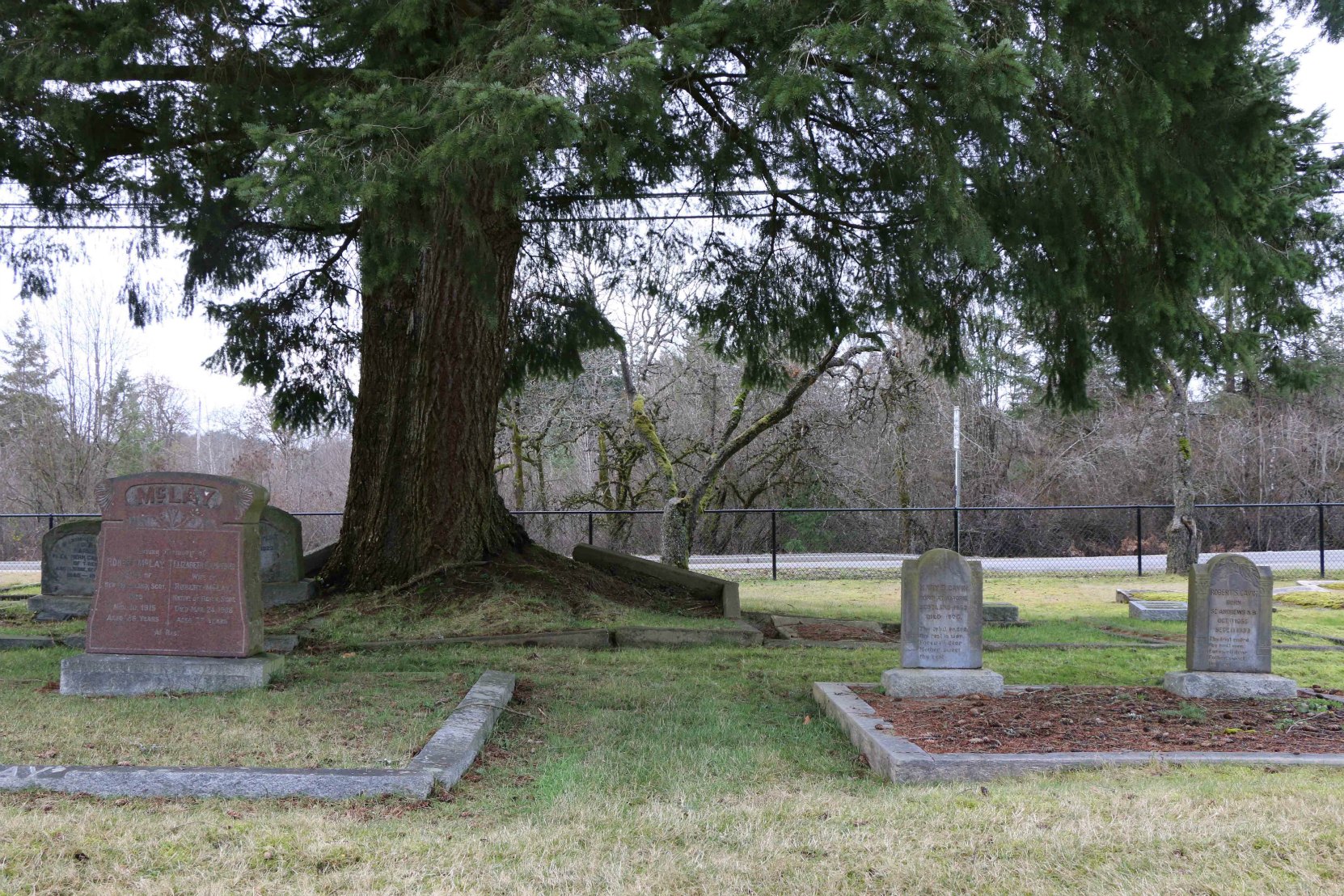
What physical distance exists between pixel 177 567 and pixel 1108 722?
6.20 meters

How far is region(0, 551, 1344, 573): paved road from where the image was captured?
2194cm

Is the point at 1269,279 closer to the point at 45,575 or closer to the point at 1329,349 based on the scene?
the point at 45,575

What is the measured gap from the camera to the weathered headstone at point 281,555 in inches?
440

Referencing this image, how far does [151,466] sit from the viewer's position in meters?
40.5

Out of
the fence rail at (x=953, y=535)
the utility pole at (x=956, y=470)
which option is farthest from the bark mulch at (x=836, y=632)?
the fence rail at (x=953, y=535)

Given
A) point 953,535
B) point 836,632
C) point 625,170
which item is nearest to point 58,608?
point 625,170

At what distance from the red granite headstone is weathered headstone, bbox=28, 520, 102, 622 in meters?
4.91

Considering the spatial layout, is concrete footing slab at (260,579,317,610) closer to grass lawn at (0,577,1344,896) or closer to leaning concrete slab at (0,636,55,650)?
leaning concrete slab at (0,636,55,650)

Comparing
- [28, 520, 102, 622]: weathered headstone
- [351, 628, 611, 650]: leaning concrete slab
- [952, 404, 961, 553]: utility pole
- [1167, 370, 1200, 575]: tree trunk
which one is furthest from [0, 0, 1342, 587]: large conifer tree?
[1167, 370, 1200, 575]: tree trunk

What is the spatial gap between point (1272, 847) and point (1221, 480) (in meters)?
29.2

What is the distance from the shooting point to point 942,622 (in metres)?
7.47

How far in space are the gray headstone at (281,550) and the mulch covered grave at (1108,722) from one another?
678 centimetres

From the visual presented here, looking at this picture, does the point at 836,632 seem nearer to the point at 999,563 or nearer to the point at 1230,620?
the point at 1230,620

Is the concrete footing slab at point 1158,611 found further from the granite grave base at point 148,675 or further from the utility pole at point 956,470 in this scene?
the granite grave base at point 148,675
